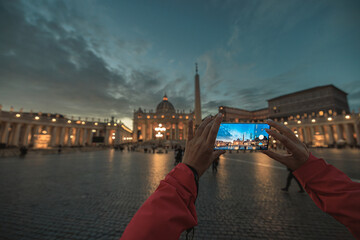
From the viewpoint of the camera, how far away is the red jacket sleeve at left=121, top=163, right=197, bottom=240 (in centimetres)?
81

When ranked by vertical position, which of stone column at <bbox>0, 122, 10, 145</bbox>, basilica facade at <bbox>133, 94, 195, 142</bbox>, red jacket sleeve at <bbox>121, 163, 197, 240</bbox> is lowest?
red jacket sleeve at <bbox>121, 163, 197, 240</bbox>

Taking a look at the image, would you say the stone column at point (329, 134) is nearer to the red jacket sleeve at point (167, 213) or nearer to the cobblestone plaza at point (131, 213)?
the cobblestone plaza at point (131, 213)

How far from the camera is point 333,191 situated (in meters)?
1.11

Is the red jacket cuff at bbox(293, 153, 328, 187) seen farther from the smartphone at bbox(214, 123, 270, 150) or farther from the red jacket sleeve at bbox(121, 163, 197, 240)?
the red jacket sleeve at bbox(121, 163, 197, 240)

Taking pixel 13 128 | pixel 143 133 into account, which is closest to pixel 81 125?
pixel 13 128

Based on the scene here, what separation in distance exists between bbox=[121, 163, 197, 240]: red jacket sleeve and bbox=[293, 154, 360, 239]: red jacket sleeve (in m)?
0.92

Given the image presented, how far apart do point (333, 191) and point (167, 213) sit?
1226 millimetres

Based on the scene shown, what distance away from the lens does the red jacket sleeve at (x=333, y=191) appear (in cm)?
104

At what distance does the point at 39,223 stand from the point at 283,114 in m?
78.5


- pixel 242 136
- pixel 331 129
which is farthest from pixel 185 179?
pixel 331 129

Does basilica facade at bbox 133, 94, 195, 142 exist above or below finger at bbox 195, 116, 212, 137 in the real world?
above

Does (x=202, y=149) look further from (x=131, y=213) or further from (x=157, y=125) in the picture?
(x=157, y=125)

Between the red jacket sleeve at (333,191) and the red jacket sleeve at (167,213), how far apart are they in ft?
3.02

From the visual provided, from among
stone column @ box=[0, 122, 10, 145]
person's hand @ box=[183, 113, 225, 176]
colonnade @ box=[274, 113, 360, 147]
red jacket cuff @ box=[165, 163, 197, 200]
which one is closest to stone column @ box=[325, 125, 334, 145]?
colonnade @ box=[274, 113, 360, 147]
